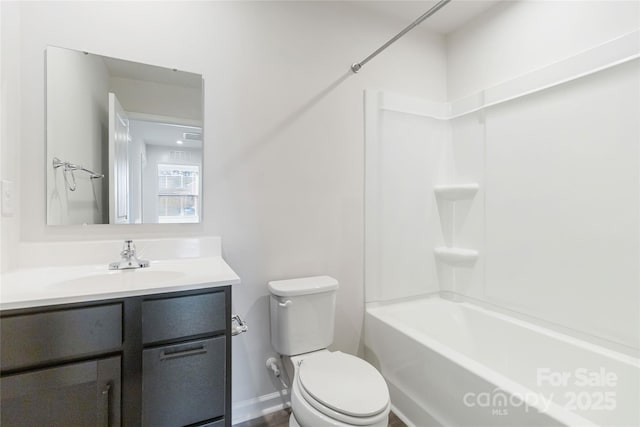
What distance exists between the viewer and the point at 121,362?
98cm

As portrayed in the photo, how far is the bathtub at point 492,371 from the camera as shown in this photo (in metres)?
1.20

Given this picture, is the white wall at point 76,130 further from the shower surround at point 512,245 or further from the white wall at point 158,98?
Answer: the shower surround at point 512,245

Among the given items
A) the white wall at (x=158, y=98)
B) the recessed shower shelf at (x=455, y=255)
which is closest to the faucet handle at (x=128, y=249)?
the white wall at (x=158, y=98)

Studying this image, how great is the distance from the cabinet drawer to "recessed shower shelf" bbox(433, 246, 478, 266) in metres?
1.69

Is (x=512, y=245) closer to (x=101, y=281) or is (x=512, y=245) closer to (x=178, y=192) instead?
(x=178, y=192)

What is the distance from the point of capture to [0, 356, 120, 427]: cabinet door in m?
0.87

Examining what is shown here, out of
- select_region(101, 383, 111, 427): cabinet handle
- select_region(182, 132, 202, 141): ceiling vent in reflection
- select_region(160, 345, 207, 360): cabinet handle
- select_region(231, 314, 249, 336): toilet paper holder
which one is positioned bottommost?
select_region(101, 383, 111, 427): cabinet handle

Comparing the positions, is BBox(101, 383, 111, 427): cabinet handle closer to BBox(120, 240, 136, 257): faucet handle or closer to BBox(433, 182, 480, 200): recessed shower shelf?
BBox(120, 240, 136, 257): faucet handle

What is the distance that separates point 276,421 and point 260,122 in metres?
1.69

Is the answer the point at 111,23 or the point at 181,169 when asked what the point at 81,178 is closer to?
the point at 181,169

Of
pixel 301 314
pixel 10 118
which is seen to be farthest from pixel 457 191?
pixel 10 118

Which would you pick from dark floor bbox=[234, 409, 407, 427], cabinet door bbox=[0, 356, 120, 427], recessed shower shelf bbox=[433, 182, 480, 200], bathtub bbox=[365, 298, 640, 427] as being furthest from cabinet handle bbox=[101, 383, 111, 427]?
recessed shower shelf bbox=[433, 182, 480, 200]

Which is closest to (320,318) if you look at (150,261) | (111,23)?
(150,261)

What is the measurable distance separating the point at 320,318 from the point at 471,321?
1.07 meters
